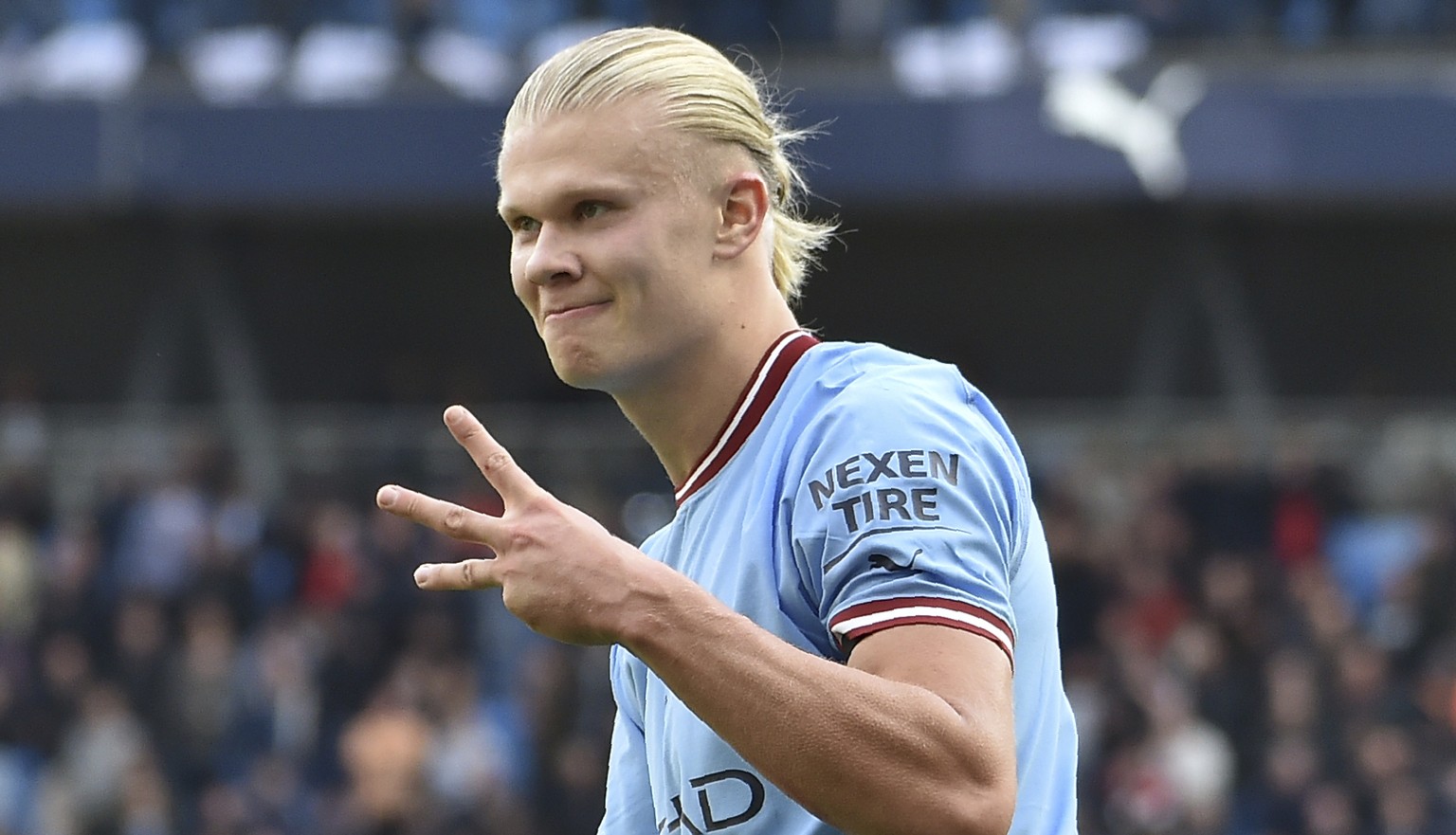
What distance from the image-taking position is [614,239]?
2.56 metres

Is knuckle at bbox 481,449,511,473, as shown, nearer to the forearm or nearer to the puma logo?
the forearm

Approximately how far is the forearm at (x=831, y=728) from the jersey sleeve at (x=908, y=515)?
108 millimetres

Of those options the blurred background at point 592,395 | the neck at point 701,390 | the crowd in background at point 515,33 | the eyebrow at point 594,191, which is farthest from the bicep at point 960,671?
the crowd in background at point 515,33

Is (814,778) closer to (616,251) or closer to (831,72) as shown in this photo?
(616,251)

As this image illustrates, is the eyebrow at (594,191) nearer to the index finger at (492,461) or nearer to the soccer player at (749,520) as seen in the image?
the soccer player at (749,520)

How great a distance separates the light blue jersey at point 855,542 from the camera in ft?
7.47

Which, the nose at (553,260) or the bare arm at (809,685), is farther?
the nose at (553,260)

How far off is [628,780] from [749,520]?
63 cm

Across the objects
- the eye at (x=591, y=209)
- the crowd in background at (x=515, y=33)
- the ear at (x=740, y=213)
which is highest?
the crowd in background at (x=515, y=33)

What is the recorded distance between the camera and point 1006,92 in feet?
45.5

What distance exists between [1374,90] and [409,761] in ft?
24.6

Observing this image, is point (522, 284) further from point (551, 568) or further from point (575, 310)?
point (551, 568)

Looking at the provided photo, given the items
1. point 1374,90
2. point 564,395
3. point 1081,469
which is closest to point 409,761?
point 1081,469

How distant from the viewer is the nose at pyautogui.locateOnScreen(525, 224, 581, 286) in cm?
A: 256
